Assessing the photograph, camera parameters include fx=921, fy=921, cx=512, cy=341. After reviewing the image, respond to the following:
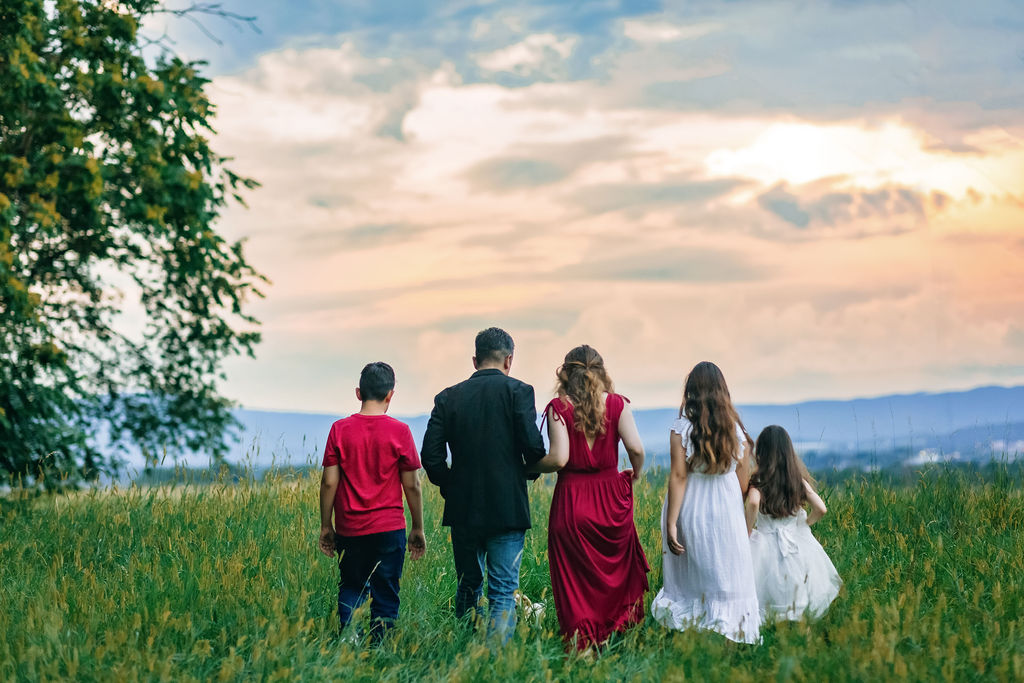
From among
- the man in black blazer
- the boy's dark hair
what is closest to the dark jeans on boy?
the man in black blazer

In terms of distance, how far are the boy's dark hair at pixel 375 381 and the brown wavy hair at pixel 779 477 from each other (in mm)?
2824

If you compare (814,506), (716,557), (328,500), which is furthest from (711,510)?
(328,500)

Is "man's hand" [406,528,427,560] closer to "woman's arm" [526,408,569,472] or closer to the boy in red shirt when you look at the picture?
the boy in red shirt

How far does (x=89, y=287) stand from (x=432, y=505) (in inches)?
349

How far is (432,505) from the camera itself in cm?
1114

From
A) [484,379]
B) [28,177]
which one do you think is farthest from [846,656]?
[28,177]

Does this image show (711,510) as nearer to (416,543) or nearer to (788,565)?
(788,565)

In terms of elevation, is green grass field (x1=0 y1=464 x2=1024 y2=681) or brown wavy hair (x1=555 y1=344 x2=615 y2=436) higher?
brown wavy hair (x1=555 y1=344 x2=615 y2=436)

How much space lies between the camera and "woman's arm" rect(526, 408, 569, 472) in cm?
639

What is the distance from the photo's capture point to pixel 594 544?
6.67 metres

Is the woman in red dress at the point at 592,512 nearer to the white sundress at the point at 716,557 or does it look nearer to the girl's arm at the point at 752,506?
the white sundress at the point at 716,557

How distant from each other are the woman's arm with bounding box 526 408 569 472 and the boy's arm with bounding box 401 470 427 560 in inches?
32.0

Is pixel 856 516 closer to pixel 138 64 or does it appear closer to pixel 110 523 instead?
pixel 110 523

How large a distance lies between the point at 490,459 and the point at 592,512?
2.97 feet
